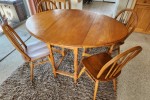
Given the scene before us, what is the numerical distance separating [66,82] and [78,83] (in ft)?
0.58

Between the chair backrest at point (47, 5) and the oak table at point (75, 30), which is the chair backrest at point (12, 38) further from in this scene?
the chair backrest at point (47, 5)

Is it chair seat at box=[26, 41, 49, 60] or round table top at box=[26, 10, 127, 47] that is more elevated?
round table top at box=[26, 10, 127, 47]

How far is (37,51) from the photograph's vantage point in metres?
1.46

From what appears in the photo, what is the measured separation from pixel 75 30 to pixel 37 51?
60 centimetres

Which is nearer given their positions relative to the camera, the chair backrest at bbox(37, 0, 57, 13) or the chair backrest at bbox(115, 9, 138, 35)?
the chair backrest at bbox(115, 9, 138, 35)

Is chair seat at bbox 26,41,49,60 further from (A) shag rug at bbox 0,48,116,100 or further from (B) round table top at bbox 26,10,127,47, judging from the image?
(A) shag rug at bbox 0,48,116,100

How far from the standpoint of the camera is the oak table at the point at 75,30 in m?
1.08

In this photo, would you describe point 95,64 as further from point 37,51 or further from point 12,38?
point 12,38

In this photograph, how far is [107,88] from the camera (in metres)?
1.52

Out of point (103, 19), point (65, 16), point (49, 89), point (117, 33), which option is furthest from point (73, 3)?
point (49, 89)

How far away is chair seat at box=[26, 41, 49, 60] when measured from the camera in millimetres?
1381

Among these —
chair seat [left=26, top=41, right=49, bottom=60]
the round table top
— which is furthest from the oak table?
chair seat [left=26, top=41, right=49, bottom=60]

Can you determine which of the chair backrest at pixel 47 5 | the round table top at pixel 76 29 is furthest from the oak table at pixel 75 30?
the chair backrest at pixel 47 5

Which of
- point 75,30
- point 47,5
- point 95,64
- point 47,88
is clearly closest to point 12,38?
point 75,30
